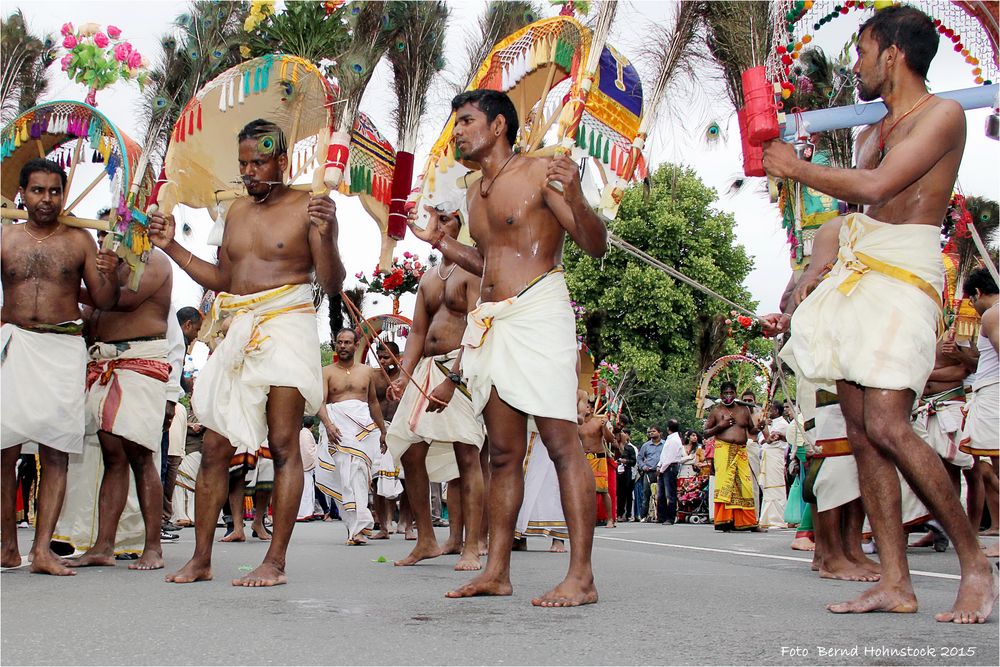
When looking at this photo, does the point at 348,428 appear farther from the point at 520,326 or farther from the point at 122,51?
the point at 520,326

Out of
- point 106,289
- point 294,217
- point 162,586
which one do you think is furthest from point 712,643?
point 106,289

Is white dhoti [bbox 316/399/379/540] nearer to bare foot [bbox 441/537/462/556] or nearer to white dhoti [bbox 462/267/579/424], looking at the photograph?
bare foot [bbox 441/537/462/556]

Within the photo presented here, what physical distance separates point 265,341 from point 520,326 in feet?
4.74

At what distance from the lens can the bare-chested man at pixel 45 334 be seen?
5.83 m

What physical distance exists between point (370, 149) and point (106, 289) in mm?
1718

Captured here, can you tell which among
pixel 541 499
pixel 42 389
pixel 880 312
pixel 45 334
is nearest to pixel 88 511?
pixel 42 389

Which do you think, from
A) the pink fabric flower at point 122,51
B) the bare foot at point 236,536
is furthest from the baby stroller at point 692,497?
the pink fabric flower at point 122,51

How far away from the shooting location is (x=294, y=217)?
5.46 meters

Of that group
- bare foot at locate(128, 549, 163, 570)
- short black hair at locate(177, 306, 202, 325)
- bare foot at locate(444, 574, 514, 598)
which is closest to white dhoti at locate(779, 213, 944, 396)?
bare foot at locate(444, 574, 514, 598)

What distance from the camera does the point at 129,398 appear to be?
638cm

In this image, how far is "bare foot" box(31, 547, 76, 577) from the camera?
217 inches

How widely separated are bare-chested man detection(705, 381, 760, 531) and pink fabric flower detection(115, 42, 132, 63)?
30.6ft

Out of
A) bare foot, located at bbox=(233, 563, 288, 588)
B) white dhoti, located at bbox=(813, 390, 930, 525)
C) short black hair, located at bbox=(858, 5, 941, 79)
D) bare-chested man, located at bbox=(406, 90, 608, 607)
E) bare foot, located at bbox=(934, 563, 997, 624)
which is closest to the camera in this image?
bare foot, located at bbox=(934, 563, 997, 624)

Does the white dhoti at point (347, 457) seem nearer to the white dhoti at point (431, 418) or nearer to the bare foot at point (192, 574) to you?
the white dhoti at point (431, 418)
